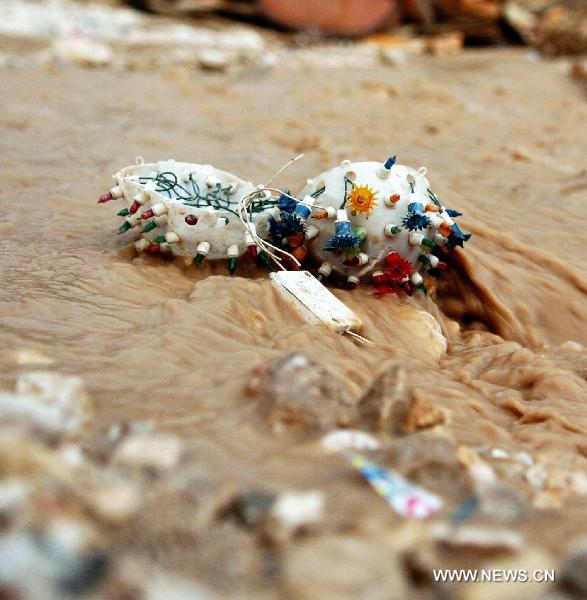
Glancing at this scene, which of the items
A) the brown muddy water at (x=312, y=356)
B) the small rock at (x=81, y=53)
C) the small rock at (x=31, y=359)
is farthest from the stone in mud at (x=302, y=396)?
the small rock at (x=81, y=53)

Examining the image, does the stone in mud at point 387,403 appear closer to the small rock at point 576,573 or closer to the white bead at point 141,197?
the small rock at point 576,573

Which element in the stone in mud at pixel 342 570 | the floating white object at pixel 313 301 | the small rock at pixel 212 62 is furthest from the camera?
the small rock at pixel 212 62

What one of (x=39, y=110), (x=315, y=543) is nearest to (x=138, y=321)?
(x=315, y=543)

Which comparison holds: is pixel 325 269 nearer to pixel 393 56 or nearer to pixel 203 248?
pixel 203 248

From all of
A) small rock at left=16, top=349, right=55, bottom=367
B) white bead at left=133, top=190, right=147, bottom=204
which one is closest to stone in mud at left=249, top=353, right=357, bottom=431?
small rock at left=16, top=349, right=55, bottom=367

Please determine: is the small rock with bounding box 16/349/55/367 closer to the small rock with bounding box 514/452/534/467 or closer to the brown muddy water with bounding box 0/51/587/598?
the brown muddy water with bounding box 0/51/587/598

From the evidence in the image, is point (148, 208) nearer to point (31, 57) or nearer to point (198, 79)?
point (198, 79)

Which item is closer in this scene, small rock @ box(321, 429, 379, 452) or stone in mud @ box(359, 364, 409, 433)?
small rock @ box(321, 429, 379, 452)
